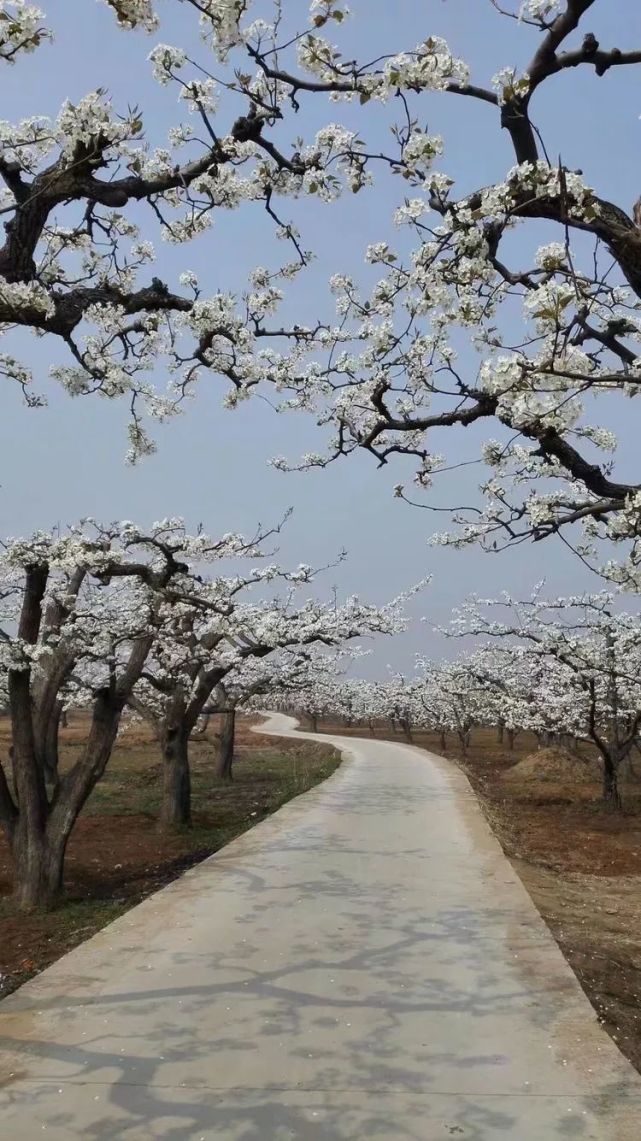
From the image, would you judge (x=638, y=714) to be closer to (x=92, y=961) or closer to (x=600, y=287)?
(x=92, y=961)

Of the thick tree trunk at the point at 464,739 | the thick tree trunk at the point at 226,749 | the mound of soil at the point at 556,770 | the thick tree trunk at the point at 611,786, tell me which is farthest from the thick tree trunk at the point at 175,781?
the thick tree trunk at the point at 464,739

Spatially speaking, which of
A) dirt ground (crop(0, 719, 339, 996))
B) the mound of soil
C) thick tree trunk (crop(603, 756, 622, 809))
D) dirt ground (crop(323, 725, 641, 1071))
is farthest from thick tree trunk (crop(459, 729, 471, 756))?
A: thick tree trunk (crop(603, 756, 622, 809))

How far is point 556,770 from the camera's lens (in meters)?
26.3

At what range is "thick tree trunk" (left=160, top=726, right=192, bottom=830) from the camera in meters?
14.9

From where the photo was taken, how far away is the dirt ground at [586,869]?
589cm

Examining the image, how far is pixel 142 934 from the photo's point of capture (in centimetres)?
667

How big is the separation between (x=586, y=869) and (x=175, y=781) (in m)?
7.27

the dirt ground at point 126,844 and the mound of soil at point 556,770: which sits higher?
the mound of soil at point 556,770

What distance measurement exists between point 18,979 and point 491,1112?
13.1ft

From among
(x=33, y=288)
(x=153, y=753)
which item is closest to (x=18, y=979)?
(x=33, y=288)

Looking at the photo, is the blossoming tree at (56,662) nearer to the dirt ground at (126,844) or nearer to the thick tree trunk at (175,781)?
the dirt ground at (126,844)

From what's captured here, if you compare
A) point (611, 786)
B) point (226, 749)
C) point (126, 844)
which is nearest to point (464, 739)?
point (226, 749)

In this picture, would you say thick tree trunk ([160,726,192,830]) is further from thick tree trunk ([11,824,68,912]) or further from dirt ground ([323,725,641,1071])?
thick tree trunk ([11,824,68,912])

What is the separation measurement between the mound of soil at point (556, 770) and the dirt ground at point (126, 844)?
6319mm
